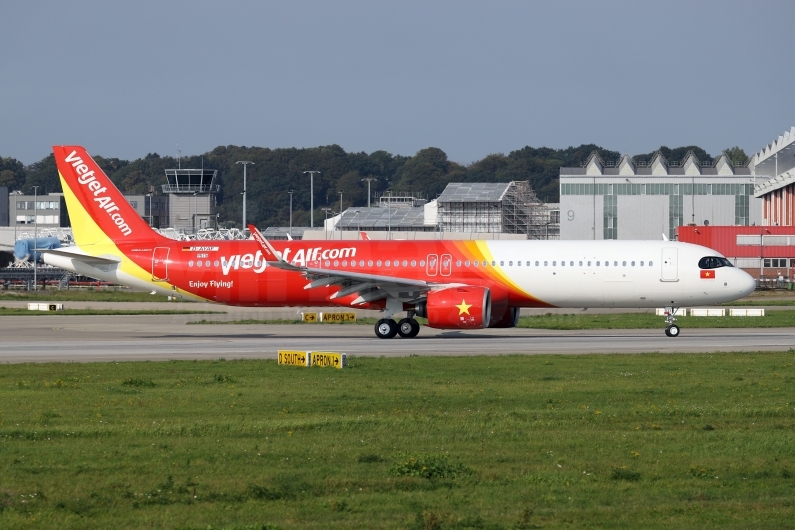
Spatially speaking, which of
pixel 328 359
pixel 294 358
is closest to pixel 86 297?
pixel 294 358

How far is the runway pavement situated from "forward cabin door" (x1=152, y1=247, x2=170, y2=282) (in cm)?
247

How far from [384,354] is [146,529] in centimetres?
2207

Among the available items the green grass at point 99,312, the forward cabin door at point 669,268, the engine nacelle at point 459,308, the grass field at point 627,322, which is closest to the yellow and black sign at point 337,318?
the grass field at point 627,322

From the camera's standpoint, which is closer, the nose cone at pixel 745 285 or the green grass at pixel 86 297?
the nose cone at pixel 745 285

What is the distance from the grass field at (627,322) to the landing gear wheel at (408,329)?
27.6 ft

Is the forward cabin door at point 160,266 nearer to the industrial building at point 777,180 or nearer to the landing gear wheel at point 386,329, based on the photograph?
the landing gear wheel at point 386,329

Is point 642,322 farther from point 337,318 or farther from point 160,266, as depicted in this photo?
point 160,266

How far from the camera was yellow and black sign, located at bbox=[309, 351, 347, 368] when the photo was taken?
89.7 ft

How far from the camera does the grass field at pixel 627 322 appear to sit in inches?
1845

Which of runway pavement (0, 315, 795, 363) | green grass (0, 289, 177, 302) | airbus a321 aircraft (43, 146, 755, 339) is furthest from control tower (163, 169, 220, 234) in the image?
airbus a321 aircraft (43, 146, 755, 339)

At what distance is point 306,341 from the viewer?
38.8m

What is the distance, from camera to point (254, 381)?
24.2 metres

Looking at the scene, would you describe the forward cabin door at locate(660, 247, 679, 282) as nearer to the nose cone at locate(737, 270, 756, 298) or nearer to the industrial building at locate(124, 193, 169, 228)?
the nose cone at locate(737, 270, 756, 298)

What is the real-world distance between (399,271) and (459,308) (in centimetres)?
397
